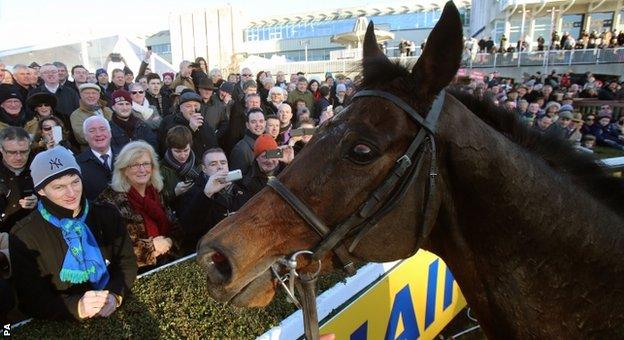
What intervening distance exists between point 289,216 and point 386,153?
0.47m

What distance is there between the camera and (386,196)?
1.61 m

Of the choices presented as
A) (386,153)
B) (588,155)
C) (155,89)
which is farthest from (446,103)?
(155,89)

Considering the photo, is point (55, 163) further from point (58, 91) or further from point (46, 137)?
point (58, 91)

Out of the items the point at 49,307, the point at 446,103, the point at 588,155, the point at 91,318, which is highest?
the point at 446,103

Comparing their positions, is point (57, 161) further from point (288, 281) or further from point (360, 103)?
point (360, 103)

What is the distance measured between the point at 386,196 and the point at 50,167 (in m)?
2.28

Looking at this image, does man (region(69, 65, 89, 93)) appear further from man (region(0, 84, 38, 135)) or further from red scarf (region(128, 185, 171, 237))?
red scarf (region(128, 185, 171, 237))

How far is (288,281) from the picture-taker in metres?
1.70

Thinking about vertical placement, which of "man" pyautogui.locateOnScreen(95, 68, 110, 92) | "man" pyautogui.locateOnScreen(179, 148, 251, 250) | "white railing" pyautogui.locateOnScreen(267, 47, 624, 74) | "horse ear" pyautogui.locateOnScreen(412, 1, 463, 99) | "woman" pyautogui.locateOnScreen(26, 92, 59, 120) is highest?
"white railing" pyautogui.locateOnScreen(267, 47, 624, 74)

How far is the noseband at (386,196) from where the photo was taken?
1.59 metres

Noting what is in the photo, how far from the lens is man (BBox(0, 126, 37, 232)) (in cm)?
378

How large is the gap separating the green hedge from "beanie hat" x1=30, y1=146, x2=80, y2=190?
0.91m

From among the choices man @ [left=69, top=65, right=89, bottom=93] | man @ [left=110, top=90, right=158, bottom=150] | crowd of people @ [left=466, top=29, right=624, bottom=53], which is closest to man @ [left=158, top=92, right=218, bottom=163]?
man @ [left=110, top=90, right=158, bottom=150]

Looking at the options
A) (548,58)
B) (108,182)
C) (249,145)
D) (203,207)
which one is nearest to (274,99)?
(249,145)
